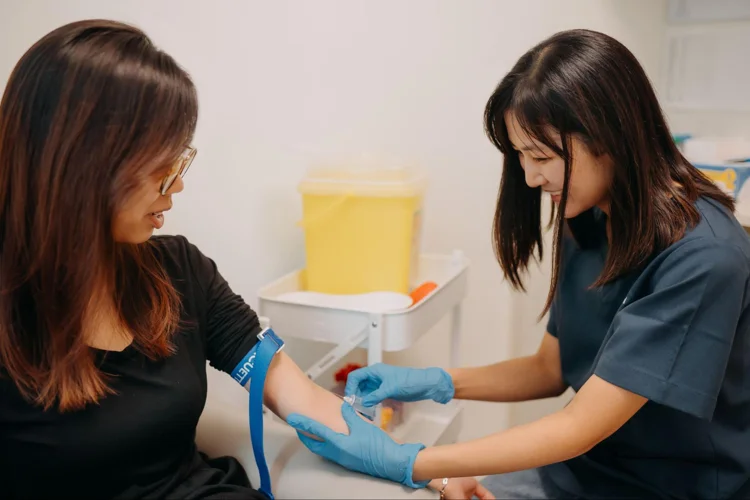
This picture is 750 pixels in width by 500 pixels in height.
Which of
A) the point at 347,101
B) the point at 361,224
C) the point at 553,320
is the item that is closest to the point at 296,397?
the point at 361,224

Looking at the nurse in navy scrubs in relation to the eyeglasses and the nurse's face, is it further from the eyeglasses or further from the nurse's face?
the eyeglasses

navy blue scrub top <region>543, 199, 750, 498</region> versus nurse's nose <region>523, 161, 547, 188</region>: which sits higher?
nurse's nose <region>523, 161, 547, 188</region>

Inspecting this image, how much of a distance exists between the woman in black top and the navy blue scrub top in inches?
26.4

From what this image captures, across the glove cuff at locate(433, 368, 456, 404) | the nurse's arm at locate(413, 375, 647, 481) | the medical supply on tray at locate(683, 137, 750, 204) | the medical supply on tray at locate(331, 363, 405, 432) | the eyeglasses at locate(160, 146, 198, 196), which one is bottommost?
the medical supply on tray at locate(331, 363, 405, 432)

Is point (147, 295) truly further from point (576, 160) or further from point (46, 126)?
point (576, 160)

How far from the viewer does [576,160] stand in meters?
1.13

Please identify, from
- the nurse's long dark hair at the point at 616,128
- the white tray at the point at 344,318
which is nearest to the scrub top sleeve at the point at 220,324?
the white tray at the point at 344,318

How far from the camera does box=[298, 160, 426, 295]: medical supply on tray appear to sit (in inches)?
62.7

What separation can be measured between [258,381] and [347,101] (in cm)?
95

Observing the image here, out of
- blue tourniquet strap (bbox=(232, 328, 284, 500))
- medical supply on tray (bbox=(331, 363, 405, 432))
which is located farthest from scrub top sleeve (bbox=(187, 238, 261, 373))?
medical supply on tray (bbox=(331, 363, 405, 432))

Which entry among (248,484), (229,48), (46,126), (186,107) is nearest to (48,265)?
(46,126)

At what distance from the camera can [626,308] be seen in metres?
1.14

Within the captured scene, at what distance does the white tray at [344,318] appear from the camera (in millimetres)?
1488

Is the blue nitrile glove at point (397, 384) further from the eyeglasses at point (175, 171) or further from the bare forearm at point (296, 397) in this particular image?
the eyeglasses at point (175, 171)
